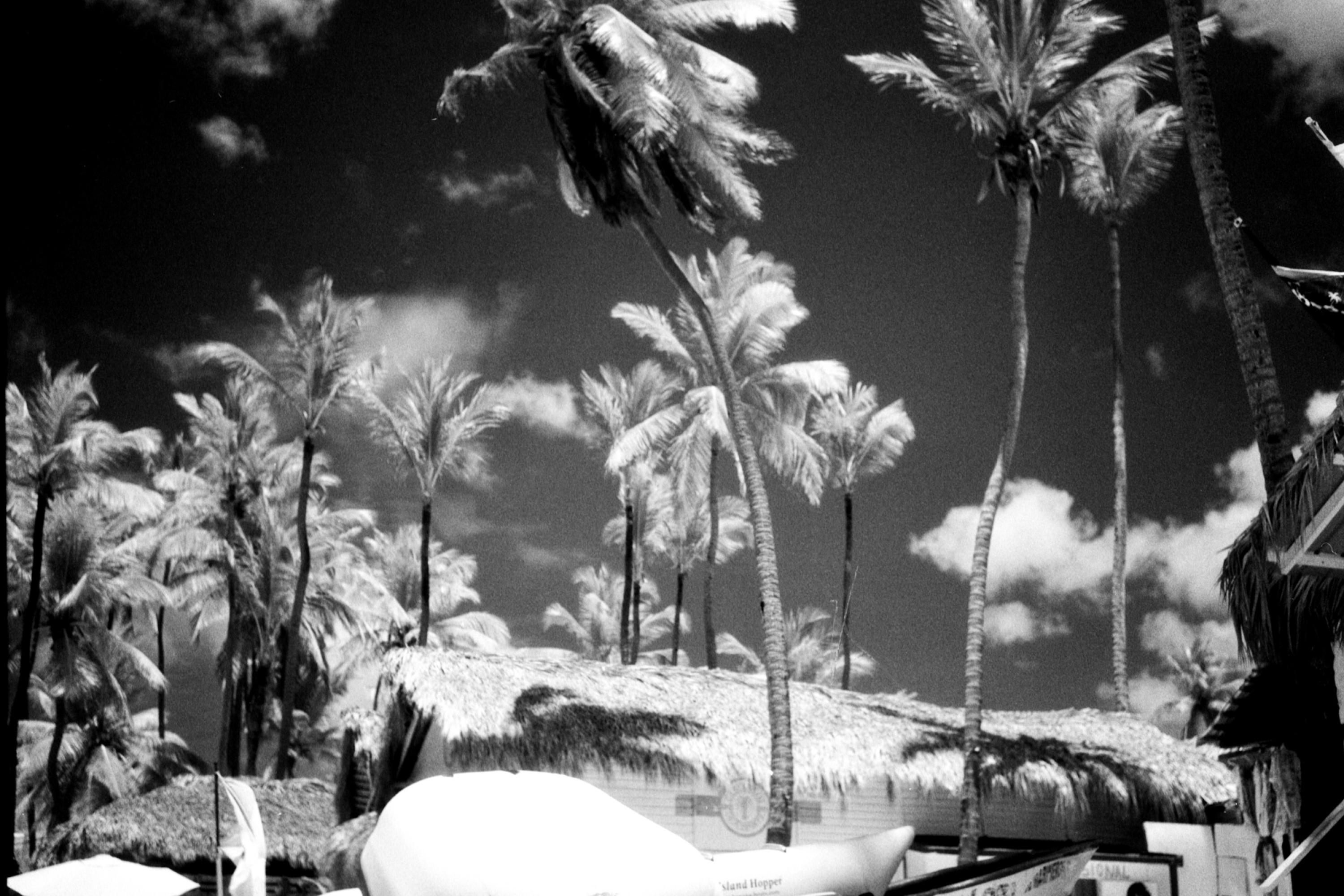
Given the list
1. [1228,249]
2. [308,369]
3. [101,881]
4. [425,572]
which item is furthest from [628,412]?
[1228,249]

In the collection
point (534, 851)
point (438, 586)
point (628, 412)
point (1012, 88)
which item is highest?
point (1012, 88)

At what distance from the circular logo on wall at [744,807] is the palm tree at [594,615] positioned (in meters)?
20.9

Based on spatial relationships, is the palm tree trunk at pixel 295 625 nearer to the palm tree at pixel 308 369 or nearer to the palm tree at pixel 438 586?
the palm tree at pixel 308 369

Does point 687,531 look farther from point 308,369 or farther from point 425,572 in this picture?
point 308,369

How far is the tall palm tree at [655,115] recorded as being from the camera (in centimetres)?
1614

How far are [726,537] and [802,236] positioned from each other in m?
7.87

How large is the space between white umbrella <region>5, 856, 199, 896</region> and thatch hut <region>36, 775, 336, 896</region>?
8080mm

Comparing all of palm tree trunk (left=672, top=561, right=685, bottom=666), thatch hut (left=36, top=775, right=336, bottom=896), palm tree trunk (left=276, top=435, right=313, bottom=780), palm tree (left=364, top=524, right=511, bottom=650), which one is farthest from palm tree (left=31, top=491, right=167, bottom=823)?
palm tree trunk (left=672, top=561, right=685, bottom=666)

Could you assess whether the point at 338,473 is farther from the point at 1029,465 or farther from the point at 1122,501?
the point at 1122,501

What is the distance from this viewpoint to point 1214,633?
35500mm

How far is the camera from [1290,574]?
7023 millimetres

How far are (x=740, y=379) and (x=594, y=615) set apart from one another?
50.8ft

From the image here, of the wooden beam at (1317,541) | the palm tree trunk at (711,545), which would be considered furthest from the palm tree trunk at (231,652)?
the wooden beam at (1317,541)

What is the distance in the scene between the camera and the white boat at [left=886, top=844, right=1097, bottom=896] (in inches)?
226
